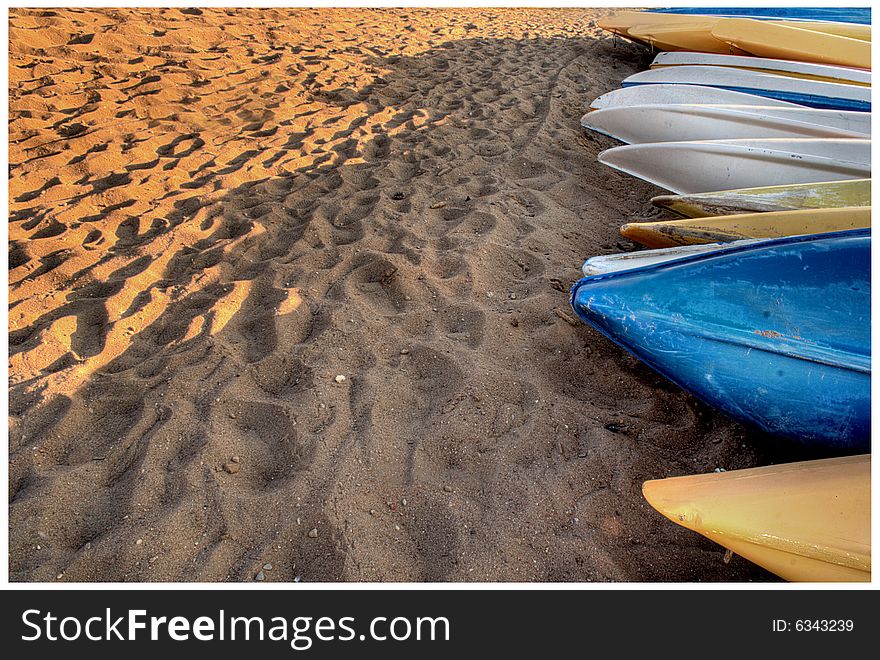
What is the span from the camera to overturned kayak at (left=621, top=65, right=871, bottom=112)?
174 inches

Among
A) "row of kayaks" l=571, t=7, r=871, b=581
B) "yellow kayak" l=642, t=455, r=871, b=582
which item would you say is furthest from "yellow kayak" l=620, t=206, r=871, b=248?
"yellow kayak" l=642, t=455, r=871, b=582

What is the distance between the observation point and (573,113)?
516cm

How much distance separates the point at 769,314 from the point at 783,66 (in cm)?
395

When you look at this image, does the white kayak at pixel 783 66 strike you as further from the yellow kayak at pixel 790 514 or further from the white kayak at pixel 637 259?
the yellow kayak at pixel 790 514

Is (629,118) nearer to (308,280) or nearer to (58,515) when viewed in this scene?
(308,280)

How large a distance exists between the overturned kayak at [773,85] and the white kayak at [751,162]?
1.23m

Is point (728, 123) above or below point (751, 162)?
above

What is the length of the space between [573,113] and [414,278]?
3.05 meters

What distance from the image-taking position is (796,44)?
17.3 ft

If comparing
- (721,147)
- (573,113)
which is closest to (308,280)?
(721,147)

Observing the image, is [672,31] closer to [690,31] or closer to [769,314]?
[690,31]

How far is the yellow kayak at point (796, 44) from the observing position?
5129 millimetres

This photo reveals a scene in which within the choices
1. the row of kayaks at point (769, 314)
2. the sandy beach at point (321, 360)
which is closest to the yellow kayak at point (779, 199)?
the row of kayaks at point (769, 314)

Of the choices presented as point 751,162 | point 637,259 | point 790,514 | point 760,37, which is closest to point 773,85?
point 760,37
